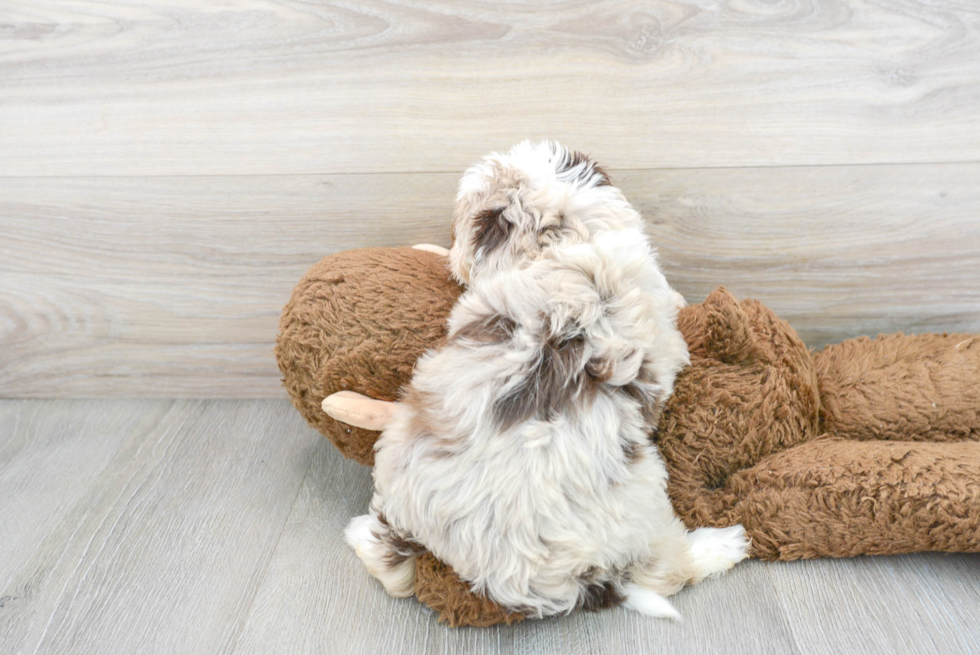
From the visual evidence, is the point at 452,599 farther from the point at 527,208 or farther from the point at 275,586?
the point at 527,208

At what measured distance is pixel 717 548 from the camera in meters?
0.82

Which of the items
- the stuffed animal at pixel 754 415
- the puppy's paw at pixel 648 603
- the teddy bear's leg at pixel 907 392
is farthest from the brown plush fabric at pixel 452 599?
the teddy bear's leg at pixel 907 392

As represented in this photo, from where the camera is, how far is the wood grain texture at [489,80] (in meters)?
0.93

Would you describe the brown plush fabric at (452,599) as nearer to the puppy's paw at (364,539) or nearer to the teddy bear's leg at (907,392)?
the puppy's paw at (364,539)

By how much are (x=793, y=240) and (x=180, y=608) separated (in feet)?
3.25

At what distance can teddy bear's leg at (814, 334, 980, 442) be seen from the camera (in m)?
0.87

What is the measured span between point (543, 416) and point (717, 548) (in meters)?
0.31

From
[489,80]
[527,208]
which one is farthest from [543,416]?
[489,80]

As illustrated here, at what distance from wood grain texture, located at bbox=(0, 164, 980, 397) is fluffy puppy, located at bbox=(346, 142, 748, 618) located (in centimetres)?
30

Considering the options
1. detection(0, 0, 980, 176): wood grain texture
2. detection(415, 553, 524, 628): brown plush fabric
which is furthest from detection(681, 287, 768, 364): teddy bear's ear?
detection(415, 553, 524, 628): brown plush fabric

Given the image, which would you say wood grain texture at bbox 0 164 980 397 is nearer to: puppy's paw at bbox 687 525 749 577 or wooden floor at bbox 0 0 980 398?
wooden floor at bbox 0 0 980 398

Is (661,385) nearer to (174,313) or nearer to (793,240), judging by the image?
(793,240)

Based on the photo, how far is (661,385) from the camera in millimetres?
742

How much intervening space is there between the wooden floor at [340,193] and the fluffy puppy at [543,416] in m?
0.11
